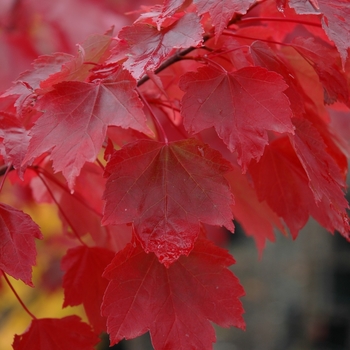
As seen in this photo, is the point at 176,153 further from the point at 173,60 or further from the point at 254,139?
the point at 173,60

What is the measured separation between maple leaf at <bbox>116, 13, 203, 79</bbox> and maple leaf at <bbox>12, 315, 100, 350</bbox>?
0.40 m

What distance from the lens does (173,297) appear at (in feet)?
2.36

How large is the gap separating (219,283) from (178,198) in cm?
14

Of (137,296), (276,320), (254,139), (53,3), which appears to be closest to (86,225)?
(137,296)

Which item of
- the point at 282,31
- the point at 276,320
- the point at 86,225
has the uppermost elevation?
the point at 282,31

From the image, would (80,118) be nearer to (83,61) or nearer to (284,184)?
(83,61)

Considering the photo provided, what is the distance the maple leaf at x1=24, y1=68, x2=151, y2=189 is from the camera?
64 cm

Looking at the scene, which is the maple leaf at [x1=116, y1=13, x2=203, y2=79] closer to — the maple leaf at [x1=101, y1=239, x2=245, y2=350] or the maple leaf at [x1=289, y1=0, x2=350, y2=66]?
the maple leaf at [x1=289, y1=0, x2=350, y2=66]

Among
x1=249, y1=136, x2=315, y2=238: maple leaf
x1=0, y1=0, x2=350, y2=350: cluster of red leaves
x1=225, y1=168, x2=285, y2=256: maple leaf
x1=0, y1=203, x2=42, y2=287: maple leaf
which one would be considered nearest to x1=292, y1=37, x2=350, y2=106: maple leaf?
x1=0, y1=0, x2=350, y2=350: cluster of red leaves

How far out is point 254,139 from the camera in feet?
2.19

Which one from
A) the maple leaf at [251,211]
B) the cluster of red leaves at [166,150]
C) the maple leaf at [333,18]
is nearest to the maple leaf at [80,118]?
the cluster of red leaves at [166,150]

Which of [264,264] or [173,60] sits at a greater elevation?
[173,60]

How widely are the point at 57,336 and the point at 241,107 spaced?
44cm

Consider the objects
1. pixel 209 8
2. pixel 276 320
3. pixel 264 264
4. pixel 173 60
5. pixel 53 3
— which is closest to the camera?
pixel 209 8
